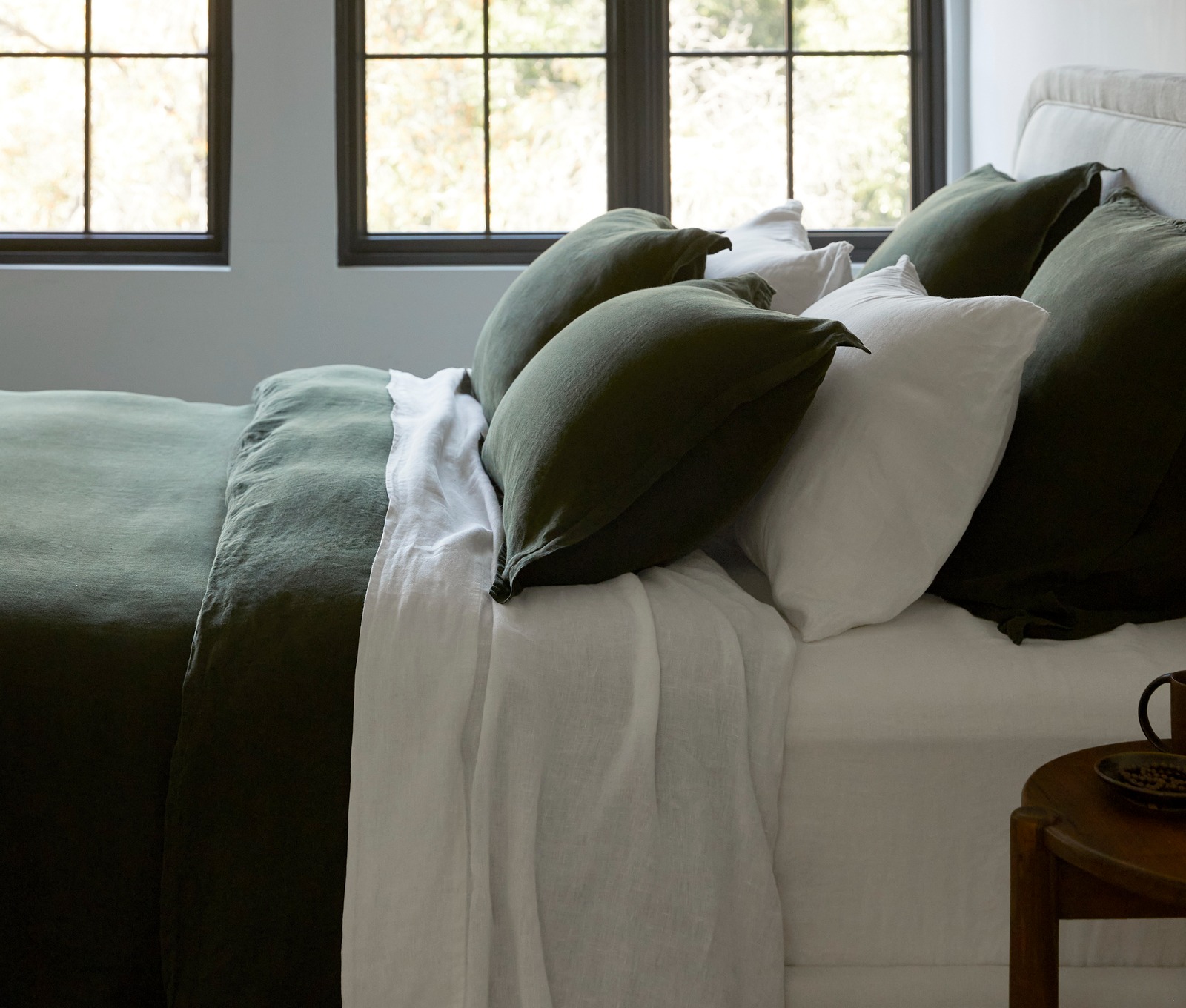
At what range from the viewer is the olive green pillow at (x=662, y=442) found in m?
1.33

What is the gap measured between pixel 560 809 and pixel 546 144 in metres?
3.04

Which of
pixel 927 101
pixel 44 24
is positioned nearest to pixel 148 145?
pixel 44 24

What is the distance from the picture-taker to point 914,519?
53.4 inches

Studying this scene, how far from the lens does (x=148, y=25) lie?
3822 millimetres

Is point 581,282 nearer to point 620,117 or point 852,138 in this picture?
point 620,117

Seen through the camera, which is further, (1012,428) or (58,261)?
(58,261)

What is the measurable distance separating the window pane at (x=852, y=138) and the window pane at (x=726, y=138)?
0.07m

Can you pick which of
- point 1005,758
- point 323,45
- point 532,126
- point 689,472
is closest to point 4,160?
point 323,45

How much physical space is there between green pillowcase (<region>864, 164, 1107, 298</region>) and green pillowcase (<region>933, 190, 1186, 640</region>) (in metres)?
0.47

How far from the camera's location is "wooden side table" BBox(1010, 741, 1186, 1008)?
91 cm

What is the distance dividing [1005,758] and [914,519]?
10.6 inches

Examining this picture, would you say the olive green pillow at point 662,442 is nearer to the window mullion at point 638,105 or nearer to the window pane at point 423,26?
the window mullion at point 638,105

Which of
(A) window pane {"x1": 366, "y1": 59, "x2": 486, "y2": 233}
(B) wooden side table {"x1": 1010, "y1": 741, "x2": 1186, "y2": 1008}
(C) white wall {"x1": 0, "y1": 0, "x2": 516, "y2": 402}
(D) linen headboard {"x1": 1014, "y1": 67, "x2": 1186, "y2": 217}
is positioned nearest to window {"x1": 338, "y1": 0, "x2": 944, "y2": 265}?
(A) window pane {"x1": 366, "y1": 59, "x2": 486, "y2": 233}

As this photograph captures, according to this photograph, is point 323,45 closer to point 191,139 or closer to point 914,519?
point 191,139
